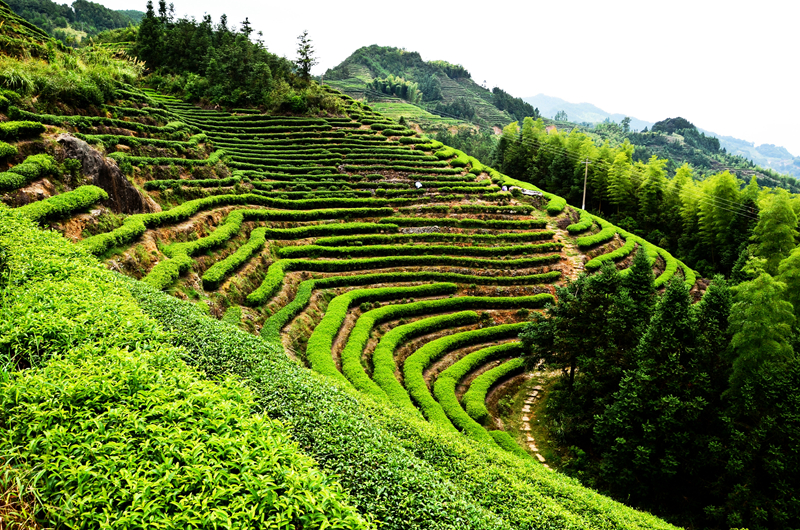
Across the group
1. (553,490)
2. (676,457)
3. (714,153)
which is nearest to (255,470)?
(553,490)

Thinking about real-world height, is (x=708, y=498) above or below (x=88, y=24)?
below

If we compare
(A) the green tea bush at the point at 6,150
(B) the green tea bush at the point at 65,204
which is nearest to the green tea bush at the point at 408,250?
(B) the green tea bush at the point at 65,204

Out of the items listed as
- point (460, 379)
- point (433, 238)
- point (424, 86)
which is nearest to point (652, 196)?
point (433, 238)

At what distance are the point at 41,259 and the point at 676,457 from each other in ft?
66.3

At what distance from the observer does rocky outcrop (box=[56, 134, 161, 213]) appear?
16.2m

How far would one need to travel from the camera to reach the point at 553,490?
32.7 feet

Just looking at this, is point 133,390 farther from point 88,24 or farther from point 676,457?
point 88,24

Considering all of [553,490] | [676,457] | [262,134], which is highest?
[262,134]

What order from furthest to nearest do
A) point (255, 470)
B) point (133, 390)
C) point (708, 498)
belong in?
point (708, 498), point (133, 390), point (255, 470)

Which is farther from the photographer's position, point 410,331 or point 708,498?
point 410,331

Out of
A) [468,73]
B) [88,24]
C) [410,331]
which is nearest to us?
[410,331]

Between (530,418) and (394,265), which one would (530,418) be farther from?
(394,265)

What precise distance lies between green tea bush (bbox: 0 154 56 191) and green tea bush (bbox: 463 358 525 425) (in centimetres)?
1865

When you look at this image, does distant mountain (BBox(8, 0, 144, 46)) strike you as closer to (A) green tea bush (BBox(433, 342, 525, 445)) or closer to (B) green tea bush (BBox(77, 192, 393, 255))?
(B) green tea bush (BBox(77, 192, 393, 255))
